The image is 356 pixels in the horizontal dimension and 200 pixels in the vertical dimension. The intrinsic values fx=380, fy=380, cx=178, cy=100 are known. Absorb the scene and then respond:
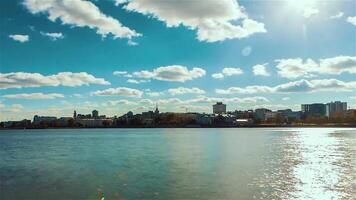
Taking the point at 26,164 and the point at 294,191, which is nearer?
the point at 294,191

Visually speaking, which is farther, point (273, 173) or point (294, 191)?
point (273, 173)

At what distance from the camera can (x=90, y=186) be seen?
93.4ft

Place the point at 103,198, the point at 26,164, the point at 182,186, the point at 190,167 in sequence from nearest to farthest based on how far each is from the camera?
the point at 103,198
the point at 182,186
the point at 190,167
the point at 26,164

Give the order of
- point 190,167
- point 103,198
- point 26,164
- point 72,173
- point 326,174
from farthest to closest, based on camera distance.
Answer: point 26,164, point 190,167, point 72,173, point 326,174, point 103,198

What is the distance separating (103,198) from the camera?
24094 mm

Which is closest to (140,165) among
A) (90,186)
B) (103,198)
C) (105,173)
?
(105,173)

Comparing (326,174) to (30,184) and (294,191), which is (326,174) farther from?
(30,184)

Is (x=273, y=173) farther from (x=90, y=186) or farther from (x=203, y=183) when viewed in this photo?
(x=90, y=186)

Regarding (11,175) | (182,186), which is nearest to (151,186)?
(182,186)

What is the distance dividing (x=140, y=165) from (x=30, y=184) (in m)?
13.2

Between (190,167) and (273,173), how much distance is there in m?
8.47

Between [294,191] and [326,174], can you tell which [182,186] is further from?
[326,174]

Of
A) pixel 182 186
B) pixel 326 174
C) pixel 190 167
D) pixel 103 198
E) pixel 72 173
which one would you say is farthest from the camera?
pixel 190 167

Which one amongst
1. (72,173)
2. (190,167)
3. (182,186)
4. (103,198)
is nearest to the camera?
(103,198)
